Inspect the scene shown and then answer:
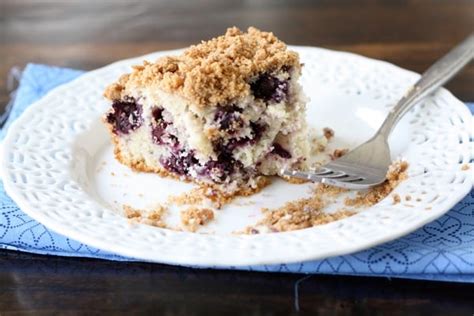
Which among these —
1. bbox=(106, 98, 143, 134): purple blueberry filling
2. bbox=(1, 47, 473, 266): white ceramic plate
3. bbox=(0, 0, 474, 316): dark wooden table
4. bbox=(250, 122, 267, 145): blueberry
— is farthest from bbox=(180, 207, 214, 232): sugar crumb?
bbox=(106, 98, 143, 134): purple blueberry filling

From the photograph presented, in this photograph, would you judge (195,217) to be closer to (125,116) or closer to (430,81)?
(125,116)

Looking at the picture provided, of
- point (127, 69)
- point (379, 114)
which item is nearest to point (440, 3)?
point (379, 114)

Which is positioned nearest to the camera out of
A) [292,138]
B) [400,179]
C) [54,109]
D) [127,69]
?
[400,179]

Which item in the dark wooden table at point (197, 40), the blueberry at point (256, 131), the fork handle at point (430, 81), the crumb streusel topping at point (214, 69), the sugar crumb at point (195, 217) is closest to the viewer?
the dark wooden table at point (197, 40)

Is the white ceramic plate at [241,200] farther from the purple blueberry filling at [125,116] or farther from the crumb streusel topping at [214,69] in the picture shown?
the crumb streusel topping at [214,69]

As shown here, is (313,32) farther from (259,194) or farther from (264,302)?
(264,302)

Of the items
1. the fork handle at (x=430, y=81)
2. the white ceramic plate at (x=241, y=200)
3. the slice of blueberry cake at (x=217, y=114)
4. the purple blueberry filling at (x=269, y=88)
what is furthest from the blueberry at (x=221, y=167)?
the fork handle at (x=430, y=81)

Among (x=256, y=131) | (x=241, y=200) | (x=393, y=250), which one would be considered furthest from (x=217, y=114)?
(x=393, y=250)
